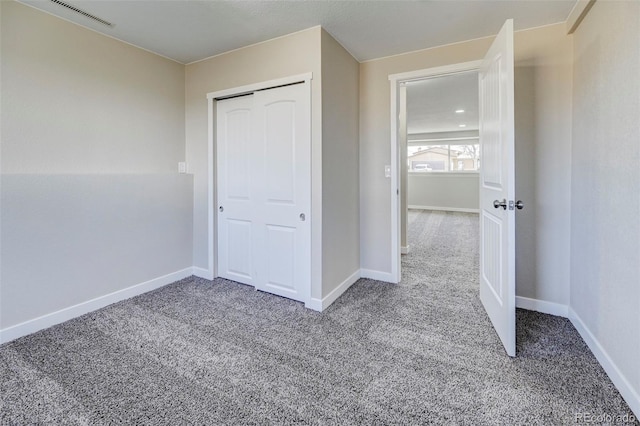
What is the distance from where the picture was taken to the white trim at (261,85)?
2625 millimetres

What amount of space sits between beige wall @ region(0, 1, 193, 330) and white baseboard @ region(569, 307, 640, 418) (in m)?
3.68

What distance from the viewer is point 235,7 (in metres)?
2.27

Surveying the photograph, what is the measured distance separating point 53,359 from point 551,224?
3810 mm

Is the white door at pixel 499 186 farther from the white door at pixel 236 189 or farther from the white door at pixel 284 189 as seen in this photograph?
the white door at pixel 236 189

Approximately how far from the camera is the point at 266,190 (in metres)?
2.97

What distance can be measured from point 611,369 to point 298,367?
178 cm

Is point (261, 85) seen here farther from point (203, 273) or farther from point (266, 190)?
point (203, 273)

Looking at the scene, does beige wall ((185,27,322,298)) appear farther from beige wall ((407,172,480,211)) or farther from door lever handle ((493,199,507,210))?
beige wall ((407,172,480,211))

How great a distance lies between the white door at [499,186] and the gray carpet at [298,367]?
23 cm

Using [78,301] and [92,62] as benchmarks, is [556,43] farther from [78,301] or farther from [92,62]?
[78,301]

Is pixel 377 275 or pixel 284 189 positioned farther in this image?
pixel 377 275

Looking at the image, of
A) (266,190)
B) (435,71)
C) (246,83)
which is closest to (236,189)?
(266,190)

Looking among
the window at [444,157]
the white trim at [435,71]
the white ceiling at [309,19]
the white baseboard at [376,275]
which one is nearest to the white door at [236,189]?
the white ceiling at [309,19]

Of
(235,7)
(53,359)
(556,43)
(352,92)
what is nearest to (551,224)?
(556,43)
